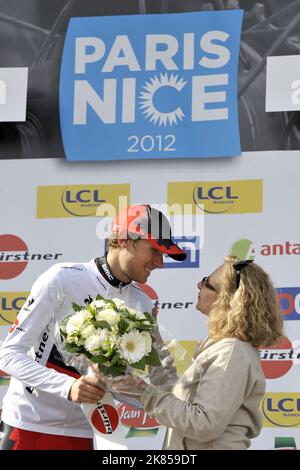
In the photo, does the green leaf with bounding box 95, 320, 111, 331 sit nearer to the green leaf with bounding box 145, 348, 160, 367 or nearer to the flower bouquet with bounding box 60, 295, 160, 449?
the flower bouquet with bounding box 60, 295, 160, 449

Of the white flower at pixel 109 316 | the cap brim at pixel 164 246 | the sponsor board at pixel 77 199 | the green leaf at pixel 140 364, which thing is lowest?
the green leaf at pixel 140 364

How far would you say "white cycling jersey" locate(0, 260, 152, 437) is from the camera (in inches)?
104

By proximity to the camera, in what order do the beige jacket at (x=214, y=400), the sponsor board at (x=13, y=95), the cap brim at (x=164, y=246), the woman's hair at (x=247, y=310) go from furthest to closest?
1. the sponsor board at (x=13, y=95)
2. the cap brim at (x=164, y=246)
3. the woman's hair at (x=247, y=310)
4. the beige jacket at (x=214, y=400)

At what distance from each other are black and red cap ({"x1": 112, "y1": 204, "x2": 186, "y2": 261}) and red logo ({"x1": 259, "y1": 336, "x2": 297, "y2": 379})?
59.2 inches

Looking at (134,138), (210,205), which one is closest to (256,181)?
(210,205)

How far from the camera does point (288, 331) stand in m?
4.17

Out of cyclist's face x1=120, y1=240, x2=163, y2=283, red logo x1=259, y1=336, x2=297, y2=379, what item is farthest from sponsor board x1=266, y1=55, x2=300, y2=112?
cyclist's face x1=120, y1=240, x2=163, y2=283

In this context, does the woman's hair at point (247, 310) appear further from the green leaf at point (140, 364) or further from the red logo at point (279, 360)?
the red logo at point (279, 360)

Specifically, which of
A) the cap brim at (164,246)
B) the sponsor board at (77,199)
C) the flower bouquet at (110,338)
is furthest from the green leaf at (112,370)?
the sponsor board at (77,199)

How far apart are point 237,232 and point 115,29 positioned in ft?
4.09

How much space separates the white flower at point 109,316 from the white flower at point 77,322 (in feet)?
0.11

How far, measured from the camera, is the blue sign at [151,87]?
14.1 ft

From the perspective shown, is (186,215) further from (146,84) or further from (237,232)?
(146,84)

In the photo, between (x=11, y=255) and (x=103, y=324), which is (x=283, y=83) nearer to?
(x=11, y=255)
